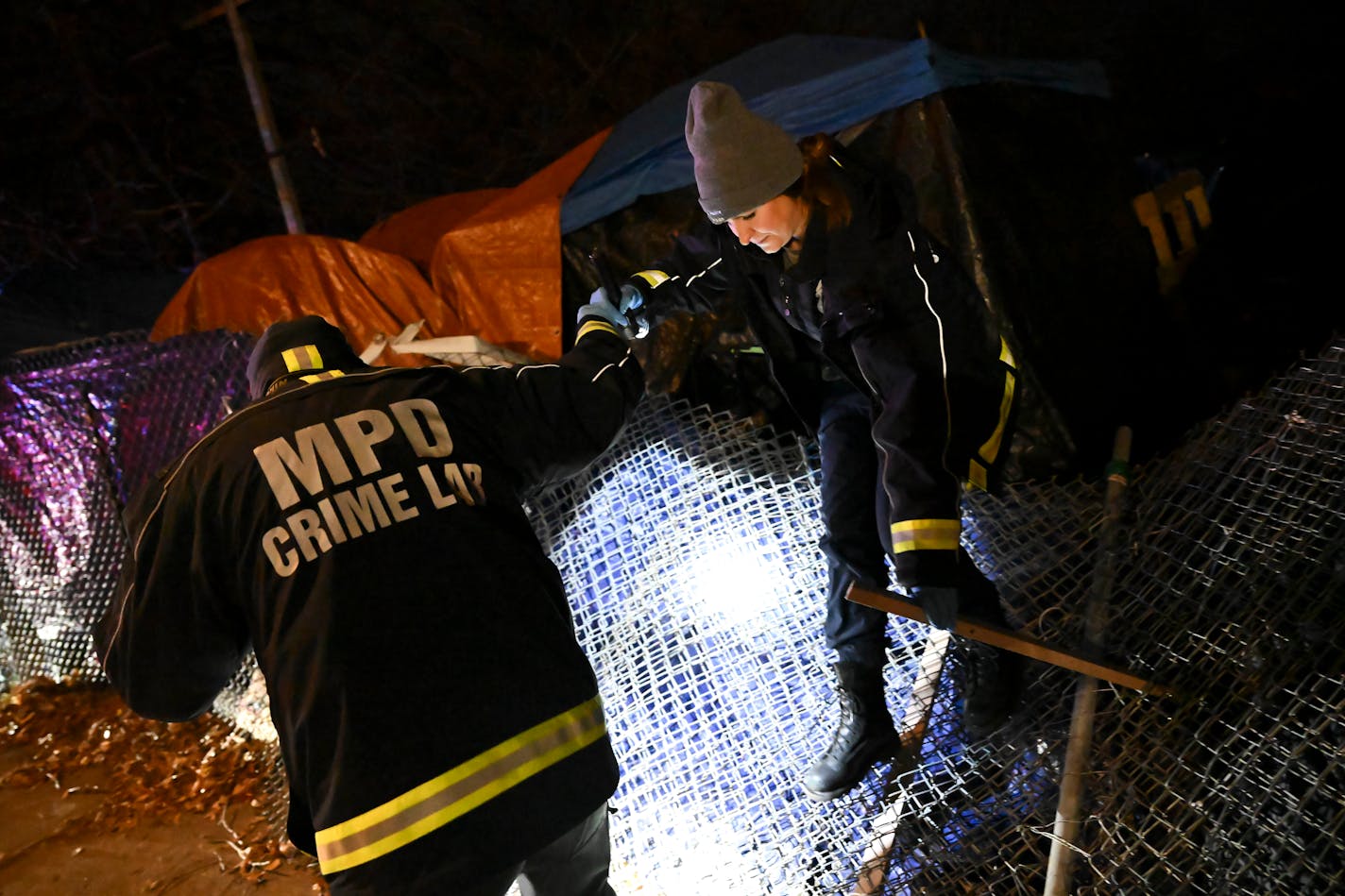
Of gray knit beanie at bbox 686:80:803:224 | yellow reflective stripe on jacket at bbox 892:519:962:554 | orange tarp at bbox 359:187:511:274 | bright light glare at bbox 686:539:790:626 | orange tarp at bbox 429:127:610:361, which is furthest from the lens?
orange tarp at bbox 359:187:511:274

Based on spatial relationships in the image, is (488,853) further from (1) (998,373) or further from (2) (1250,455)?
(2) (1250,455)

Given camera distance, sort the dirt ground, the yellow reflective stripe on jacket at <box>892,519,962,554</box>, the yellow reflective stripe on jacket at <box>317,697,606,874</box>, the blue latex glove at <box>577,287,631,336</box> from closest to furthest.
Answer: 1. the yellow reflective stripe on jacket at <box>317,697,606,874</box>
2. the yellow reflective stripe on jacket at <box>892,519,962,554</box>
3. the blue latex glove at <box>577,287,631,336</box>
4. the dirt ground

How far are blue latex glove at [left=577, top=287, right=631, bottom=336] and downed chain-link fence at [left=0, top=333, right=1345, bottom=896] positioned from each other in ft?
2.71

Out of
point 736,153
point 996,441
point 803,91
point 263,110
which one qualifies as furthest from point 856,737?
point 263,110

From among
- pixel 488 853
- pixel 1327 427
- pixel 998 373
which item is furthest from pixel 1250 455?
pixel 488 853

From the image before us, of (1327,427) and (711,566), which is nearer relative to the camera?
(1327,427)

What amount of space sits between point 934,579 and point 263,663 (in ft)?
5.35

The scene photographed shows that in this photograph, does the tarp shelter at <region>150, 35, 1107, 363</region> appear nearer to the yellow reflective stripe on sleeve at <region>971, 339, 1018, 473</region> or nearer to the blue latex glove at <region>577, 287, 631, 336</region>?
the blue latex glove at <region>577, 287, 631, 336</region>

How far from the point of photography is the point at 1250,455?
9.82ft

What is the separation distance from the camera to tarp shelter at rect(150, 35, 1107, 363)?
3607 millimetres

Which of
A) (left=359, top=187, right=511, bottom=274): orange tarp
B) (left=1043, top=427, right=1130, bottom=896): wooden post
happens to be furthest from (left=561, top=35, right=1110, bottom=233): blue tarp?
(left=1043, top=427, right=1130, bottom=896): wooden post

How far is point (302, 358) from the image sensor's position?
213 centimetres

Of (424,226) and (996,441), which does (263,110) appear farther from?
(996,441)

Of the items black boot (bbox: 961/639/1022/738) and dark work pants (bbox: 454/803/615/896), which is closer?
dark work pants (bbox: 454/803/615/896)
